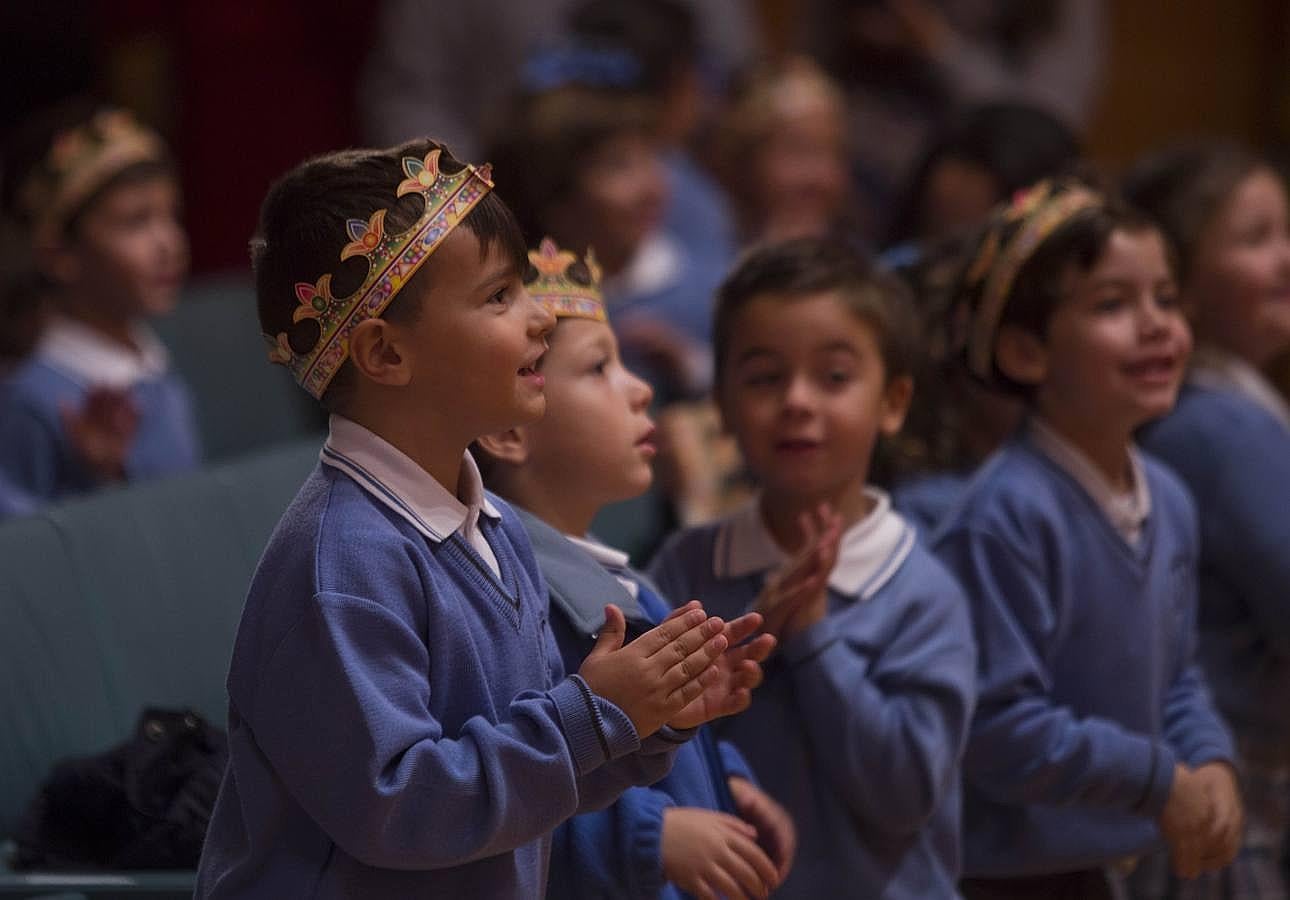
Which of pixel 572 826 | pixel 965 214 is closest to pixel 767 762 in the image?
pixel 572 826

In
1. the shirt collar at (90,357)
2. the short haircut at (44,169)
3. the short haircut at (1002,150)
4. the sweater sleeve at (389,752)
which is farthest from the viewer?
the short haircut at (44,169)

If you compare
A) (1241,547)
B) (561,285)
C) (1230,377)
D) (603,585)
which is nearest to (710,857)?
(603,585)

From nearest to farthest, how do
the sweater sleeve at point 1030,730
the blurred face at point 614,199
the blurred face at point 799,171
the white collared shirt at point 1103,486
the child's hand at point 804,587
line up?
the child's hand at point 804,587, the sweater sleeve at point 1030,730, the white collared shirt at point 1103,486, the blurred face at point 614,199, the blurred face at point 799,171

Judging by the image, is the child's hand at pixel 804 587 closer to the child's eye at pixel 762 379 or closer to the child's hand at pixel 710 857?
the child's eye at pixel 762 379

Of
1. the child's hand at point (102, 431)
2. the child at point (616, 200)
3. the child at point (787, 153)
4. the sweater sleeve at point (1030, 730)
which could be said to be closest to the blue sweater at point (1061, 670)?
the sweater sleeve at point (1030, 730)

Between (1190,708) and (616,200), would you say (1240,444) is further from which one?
(616,200)

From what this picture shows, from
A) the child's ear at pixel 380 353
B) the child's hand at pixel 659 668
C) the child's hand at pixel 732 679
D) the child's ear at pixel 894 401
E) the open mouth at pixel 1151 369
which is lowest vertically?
the child's hand at pixel 732 679

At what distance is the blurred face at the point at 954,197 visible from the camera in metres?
3.85

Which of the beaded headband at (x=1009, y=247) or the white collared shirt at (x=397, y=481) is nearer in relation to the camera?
the white collared shirt at (x=397, y=481)

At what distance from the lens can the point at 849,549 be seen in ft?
8.16

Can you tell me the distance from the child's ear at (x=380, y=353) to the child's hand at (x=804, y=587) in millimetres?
721

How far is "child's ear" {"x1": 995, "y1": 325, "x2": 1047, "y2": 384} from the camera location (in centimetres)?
280

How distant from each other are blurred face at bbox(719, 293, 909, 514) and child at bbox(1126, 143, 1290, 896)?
85 cm

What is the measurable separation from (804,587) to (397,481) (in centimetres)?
71
